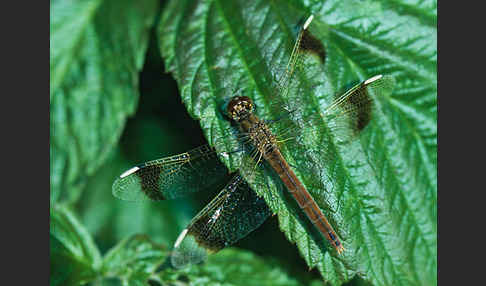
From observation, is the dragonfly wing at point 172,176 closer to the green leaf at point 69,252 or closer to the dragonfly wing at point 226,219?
the dragonfly wing at point 226,219

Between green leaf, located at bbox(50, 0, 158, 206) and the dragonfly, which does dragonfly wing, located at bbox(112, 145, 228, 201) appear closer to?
the dragonfly

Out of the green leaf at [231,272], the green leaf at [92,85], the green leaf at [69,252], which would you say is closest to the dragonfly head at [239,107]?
the green leaf at [92,85]

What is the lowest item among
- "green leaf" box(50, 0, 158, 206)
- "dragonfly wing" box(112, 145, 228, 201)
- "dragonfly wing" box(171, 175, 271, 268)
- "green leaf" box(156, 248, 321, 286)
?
"green leaf" box(156, 248, 321, 286)

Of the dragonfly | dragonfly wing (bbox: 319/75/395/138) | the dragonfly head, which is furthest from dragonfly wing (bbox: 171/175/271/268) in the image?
dragonfly wing (bbox: 319/75/395/138)

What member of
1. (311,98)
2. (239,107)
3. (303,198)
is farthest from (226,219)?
(311,98)

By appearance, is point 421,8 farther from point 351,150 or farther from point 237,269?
point 237,269

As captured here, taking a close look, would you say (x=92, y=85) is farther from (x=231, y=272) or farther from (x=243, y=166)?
(x=231, y=272)

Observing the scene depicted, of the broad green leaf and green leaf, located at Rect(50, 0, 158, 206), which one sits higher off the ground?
green leaf, located at Rect(50, 0, 158, 206)
